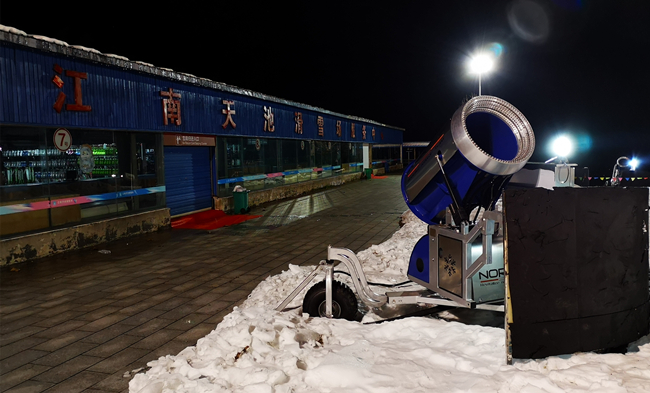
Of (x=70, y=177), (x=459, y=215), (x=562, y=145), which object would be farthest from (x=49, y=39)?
(x=562, y=145)

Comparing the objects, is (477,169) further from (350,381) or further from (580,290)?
(350,381)

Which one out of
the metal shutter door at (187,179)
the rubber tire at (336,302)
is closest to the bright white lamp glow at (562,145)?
the rubber tire at (336,302)

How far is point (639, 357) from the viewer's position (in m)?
3.87

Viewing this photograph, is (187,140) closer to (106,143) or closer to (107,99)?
(106,143)

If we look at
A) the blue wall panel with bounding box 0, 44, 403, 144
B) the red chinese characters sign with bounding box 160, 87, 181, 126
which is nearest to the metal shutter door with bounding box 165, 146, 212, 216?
the blue wall panel with bounding box 0, 44, 403, 144

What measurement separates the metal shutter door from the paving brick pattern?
2559 millimetres

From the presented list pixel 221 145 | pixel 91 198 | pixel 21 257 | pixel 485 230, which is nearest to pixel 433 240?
pixel 485 230

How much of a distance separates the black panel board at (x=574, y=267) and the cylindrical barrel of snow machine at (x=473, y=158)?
86 cm

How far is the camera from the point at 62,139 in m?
10.5

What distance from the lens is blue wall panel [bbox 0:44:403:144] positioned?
9.35 metres

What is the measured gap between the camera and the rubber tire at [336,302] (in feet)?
17.7

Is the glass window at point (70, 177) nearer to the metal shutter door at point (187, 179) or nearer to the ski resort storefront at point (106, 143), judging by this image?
the ski resort storefront at point (106, 143)

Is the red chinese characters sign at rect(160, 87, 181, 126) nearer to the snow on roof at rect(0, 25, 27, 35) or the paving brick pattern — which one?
the paving brick pattern

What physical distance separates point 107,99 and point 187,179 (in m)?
4.90
